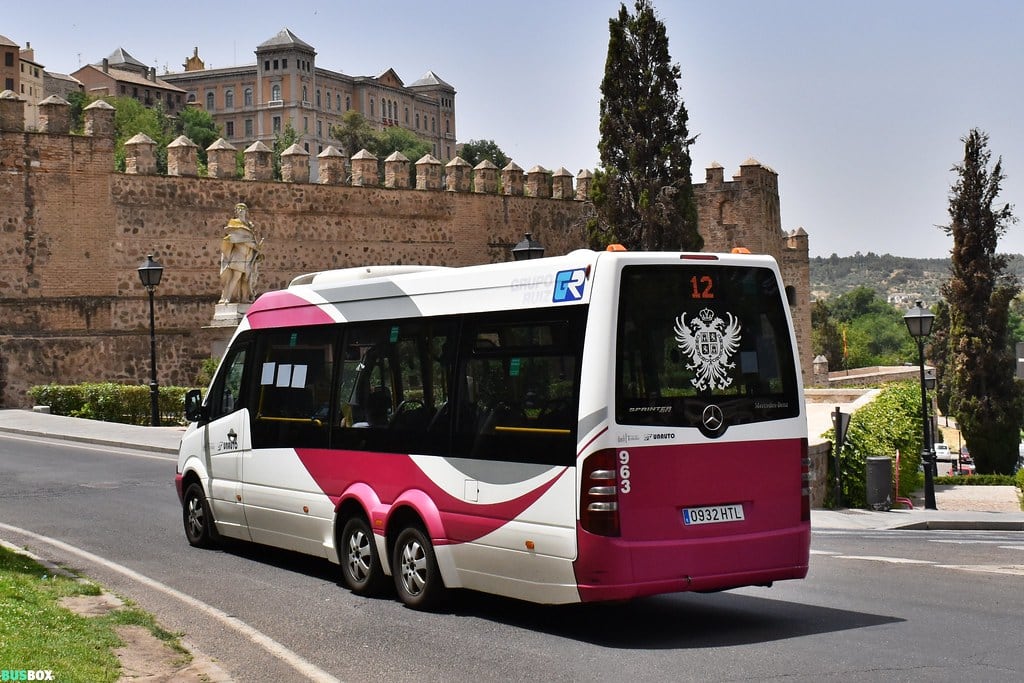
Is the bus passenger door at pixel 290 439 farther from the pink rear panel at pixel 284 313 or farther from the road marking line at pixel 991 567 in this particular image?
the road marking line at pixel 991 567

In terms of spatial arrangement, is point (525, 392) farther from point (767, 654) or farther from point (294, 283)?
point (294, 283)

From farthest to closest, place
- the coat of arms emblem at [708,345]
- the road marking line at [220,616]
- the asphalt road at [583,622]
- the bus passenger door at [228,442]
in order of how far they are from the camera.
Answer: the bus passenger door at [228,442], the coat of arms emblem at [708,345], the road marking line at [220,616], the asphalt road at [583,622]

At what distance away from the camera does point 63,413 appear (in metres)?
31.1

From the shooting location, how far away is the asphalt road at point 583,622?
24.3 ft

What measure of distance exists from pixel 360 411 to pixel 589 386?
8.90 ft

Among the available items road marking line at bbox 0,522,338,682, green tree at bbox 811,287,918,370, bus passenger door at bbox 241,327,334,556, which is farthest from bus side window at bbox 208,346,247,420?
green tree at bbox 811,287,918,370

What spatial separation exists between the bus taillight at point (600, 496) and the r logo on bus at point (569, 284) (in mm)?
1051

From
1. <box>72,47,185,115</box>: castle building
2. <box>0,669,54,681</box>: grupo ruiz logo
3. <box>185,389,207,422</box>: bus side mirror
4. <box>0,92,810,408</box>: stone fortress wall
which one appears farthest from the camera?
<box>72,47,185,115</box>: castle building

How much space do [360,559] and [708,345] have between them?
3.31m

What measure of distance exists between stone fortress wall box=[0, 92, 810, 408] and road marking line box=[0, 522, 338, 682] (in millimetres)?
22149

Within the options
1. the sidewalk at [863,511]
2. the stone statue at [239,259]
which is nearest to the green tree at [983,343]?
the sidewalk at [863,511]

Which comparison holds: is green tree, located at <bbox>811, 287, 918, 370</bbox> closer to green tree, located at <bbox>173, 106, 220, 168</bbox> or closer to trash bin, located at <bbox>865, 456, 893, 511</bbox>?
green tree, located at <bbox>173, 106, 220, 168</bbox>

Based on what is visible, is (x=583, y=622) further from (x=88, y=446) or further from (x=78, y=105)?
(x=78, y=105)

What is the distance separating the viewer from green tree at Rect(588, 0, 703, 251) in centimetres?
4028
